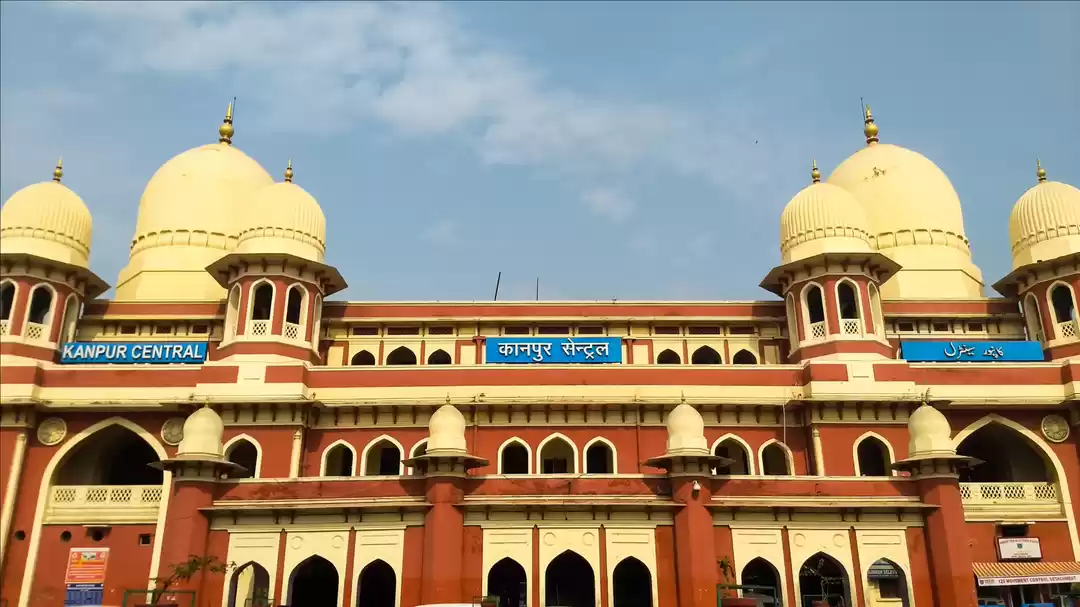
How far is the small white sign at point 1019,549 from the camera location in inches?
1025

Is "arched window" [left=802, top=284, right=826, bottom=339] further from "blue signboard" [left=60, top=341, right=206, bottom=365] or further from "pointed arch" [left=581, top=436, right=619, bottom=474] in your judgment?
"blue signboard" [left=60, top=341, right=206, bottom=365]

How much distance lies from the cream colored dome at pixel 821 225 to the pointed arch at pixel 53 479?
22.2m

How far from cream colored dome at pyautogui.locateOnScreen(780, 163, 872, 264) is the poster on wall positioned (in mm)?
24780

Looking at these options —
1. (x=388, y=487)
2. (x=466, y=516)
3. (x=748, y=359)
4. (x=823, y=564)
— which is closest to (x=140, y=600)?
(x=388, y=487)

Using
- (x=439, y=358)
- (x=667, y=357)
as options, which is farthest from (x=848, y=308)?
(x=439, y=358)

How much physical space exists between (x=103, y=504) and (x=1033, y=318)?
32.1m

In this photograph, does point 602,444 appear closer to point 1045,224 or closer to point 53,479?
point 53,479

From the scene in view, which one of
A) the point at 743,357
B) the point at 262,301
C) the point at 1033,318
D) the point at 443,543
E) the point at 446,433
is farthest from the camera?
the point at 743,357

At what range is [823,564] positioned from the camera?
23516mm

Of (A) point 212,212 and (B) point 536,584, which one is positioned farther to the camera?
(A) point 212,212

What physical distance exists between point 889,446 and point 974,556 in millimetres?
3928

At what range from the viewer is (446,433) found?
21312 mm

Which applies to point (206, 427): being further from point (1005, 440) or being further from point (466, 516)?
point (1005, 440)

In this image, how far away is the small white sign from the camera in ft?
85.4
